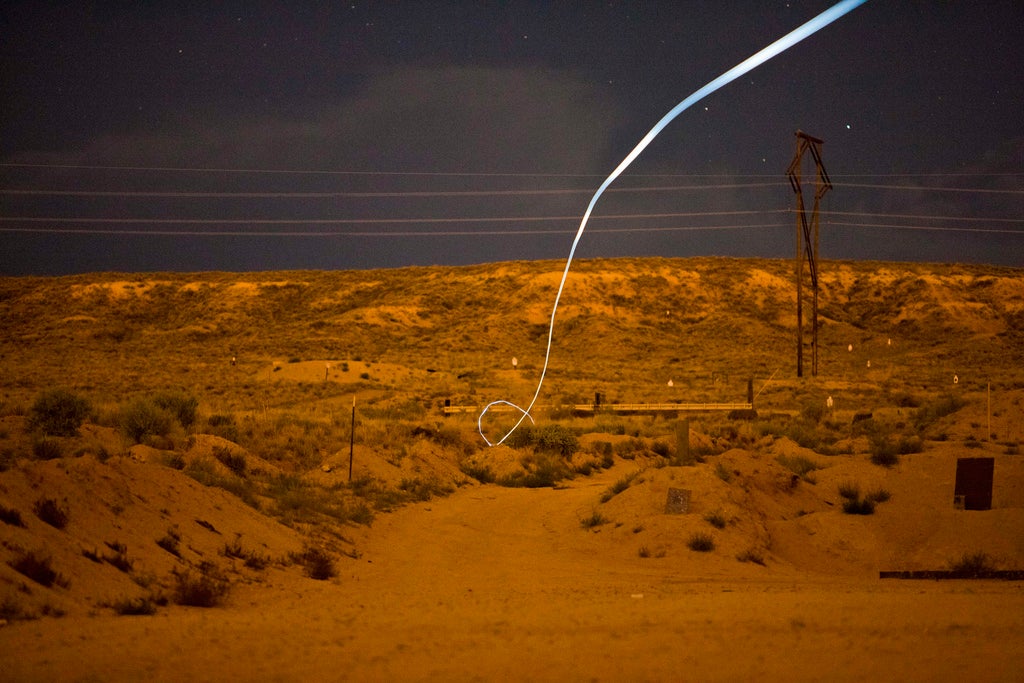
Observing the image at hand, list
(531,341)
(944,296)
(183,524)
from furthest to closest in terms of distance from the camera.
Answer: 1. (944,296)
2. (531,341)
3. (183,524)

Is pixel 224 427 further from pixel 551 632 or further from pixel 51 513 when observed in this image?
pixel 551 632

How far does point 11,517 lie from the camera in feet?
39.2

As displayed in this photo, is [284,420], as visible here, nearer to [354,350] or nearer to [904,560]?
[904,560]

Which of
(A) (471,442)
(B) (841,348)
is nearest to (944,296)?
(B) (841,348)

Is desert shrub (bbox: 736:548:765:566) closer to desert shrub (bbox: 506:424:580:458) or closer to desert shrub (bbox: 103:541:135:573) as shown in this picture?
desert shrub (bbox: 103:541:135:573)

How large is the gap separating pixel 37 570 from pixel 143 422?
684 inches

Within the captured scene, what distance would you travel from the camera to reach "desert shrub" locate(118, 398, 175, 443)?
26812mm

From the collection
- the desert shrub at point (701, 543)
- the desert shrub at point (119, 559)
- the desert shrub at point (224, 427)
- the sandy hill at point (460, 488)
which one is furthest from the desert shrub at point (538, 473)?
the desert shrub at point (119, 559)

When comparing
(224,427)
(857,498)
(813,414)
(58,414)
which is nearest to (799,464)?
(857,498)

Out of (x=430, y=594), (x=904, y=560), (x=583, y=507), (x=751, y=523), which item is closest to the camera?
(x=430, y=594)

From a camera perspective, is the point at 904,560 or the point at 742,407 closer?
the point at 904,560

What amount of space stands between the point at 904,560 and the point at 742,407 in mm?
27226

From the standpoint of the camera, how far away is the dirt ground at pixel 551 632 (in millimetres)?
8109

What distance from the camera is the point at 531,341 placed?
3295 inches
